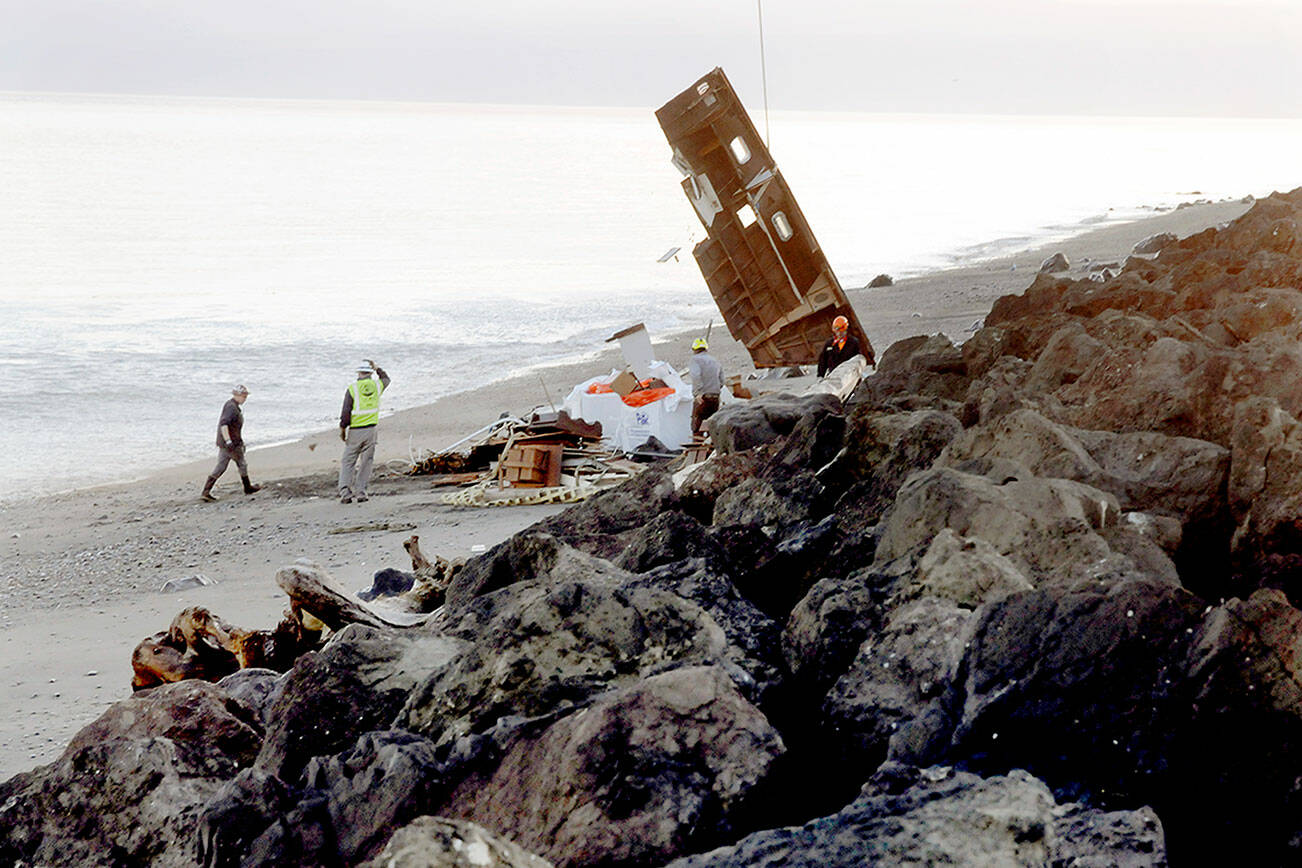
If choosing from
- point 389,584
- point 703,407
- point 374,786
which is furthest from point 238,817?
point 703,407

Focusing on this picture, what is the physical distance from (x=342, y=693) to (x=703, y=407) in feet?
34.2

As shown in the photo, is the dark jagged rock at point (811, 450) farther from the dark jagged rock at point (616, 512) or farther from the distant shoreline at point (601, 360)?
the distant shoreline at point (601, 360)

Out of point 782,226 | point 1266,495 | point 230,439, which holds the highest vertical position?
point 230,439

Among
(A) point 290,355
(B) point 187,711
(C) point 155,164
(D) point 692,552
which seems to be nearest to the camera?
(B) point 187,711

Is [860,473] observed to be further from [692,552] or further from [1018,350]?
[1018,350]

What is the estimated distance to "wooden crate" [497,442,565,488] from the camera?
1399 centimetres

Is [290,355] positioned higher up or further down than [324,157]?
further down

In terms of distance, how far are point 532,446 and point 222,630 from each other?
699 centimetres

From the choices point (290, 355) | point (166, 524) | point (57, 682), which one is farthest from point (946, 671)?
point (290, 355)

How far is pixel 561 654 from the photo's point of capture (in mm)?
4121

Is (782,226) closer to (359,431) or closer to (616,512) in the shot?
(359,431)

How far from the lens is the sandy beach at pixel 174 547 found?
29.0 ft

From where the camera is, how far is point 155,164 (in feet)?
386

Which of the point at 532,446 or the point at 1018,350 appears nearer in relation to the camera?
the point at 1018,350
